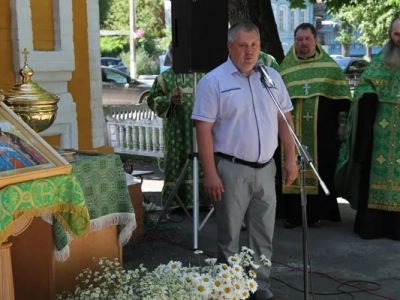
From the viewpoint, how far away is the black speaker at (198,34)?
5.73 meters

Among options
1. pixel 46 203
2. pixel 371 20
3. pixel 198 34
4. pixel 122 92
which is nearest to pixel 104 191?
pixel 46 203

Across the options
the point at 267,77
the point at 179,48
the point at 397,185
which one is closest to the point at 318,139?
the point at 397,185

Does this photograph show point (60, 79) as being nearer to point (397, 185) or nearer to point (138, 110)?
point (397, 185)

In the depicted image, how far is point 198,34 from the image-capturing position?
575 cm

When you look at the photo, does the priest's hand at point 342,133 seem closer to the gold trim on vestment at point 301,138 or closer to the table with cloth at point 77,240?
the gold trim on vestment at point 301,138

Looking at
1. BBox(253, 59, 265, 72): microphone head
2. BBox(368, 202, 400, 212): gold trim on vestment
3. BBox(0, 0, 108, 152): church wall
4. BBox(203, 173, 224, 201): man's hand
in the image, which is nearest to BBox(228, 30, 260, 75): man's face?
BBox(253, 59, 265, 72): microphone head

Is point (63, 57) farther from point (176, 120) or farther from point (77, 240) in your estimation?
point (77, 240)

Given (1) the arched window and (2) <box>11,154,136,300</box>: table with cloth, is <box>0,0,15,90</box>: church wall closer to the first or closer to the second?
(2) <box>11,154,136,300</box>: table with cloth

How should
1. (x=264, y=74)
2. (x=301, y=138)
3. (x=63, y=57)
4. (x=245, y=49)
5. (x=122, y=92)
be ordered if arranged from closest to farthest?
(x=264, y=74), (x=245, y=49), (x=63, y=57), (x=301, y=138), (x=122, y=92)

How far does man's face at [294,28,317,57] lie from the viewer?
21.0 feet

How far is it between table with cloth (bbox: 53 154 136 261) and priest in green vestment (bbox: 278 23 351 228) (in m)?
2.71

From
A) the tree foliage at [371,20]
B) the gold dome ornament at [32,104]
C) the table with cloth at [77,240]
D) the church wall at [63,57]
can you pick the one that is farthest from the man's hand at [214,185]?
the tree foliage at [371,20]

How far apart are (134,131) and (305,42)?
6054 millimetres

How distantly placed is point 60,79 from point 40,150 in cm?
243
